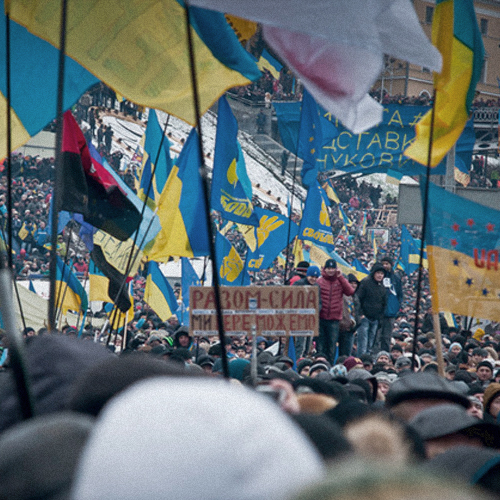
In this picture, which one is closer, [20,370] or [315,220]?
[20,370]

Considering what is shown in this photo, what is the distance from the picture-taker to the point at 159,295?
14828 millimetres

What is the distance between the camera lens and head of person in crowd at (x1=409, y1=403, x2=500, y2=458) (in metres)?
2.48

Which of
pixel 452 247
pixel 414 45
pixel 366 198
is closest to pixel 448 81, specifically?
pixel 452 247

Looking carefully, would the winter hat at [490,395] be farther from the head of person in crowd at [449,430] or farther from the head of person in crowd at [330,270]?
the head of person in crowd at [330,270]

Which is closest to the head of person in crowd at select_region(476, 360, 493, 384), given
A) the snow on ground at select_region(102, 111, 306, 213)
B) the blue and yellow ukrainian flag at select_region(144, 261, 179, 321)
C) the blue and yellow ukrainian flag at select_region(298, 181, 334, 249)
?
the blue and yellow ukrainian flag at select_region(298, 181, 334, 249)

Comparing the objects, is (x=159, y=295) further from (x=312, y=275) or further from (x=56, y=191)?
(x=56, y=191)

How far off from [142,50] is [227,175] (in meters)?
4.59

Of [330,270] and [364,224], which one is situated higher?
[364,224]

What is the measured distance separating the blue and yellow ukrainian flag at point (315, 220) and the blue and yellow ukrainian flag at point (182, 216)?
11.1 feet

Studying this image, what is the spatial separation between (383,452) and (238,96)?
49452 mm

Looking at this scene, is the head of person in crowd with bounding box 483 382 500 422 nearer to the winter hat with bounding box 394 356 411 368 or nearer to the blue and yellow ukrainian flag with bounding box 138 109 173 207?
the winter hat with bounding box 394 356 411 368

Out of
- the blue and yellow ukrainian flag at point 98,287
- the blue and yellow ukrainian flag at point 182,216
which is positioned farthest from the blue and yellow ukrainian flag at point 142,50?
the blue and yellow ukrainian flag at point 98,287

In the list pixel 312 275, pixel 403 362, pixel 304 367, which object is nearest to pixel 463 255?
pixel 304 367

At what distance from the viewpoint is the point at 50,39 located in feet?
19.2
